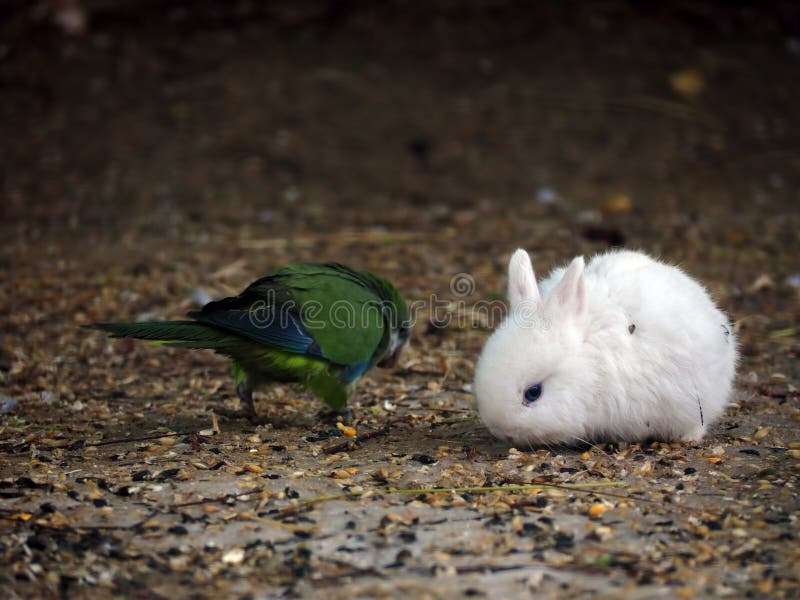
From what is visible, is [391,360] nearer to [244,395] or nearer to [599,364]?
[244,395]

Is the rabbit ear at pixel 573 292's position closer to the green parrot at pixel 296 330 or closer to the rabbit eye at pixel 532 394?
the rabbit eye at pixel 532 394

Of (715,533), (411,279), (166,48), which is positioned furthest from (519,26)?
(715,533)

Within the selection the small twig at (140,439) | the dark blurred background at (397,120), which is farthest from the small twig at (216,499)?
the dark blurred background at (397,120)

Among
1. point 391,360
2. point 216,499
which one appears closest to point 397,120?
point 391,360

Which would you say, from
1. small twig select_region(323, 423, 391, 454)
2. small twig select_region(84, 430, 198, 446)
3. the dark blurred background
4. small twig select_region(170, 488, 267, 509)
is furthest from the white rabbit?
the dark blurred background

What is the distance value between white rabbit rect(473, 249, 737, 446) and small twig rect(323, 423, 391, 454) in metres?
0.59

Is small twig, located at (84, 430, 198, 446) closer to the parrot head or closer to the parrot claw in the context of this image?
the parrot claw

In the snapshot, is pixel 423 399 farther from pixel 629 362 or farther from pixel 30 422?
pixel 30 422

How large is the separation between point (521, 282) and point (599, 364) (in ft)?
1.44

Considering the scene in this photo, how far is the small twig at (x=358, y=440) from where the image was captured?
13.2ft

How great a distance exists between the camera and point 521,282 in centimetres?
396

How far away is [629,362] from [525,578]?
1123mm

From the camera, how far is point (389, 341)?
4547mm

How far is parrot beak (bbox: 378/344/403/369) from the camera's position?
4754 mm
